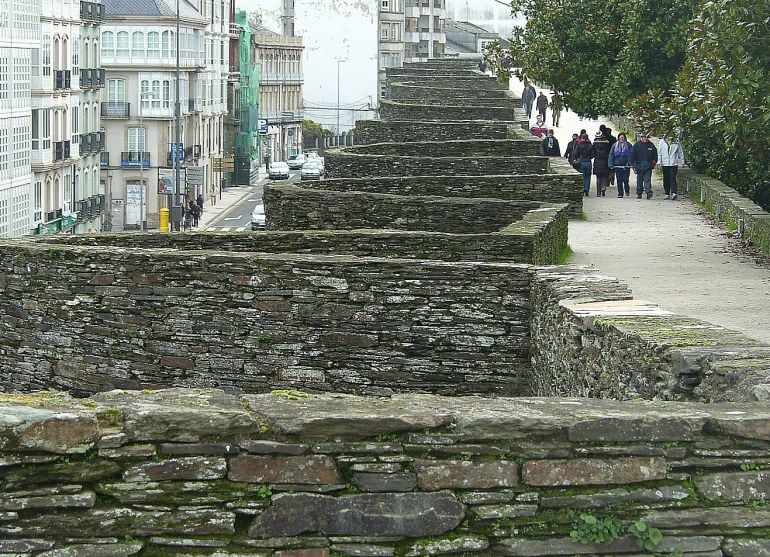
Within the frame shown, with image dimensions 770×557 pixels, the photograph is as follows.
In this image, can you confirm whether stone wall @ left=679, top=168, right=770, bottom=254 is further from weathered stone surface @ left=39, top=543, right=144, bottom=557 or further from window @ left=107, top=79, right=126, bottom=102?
window @ left=107, top=79, right=126, bottom=102

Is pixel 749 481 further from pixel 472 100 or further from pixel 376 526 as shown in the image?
pixel 472 100

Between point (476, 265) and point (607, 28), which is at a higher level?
point (607, 28)

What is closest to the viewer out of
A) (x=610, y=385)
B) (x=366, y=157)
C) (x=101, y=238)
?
(x=610, y=385)

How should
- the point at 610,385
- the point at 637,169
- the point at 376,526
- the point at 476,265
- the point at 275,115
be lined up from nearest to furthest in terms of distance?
the point at 376,526, the point at 610,385, the point at 476,265, the point at 637,169, the point at 275,115

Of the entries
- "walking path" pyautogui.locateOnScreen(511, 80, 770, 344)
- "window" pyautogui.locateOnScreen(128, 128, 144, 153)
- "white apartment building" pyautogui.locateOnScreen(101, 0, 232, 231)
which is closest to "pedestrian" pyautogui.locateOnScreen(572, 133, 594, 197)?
"walking path" pyautogui.locateOnScreen(511, 80, 770, 344)

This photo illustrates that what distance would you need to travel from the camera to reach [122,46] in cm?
8669

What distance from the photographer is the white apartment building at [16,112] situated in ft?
196

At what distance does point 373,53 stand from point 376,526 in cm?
12644

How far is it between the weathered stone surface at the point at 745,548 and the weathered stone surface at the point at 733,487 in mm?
166

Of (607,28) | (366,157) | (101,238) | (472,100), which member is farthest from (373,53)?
(101,238)

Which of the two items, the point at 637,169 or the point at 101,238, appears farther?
the point at 637,169

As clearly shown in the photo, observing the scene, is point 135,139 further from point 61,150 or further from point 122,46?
point 61,150

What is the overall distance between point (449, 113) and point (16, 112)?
94.6 ft

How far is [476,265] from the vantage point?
38.1 feet
